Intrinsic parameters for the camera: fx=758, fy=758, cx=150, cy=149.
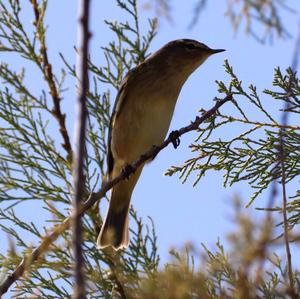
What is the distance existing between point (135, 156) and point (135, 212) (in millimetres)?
1430

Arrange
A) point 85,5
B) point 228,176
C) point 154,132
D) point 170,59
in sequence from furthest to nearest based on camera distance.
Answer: point 170,59 < point 154,132 < point 228,176 < point 85,5

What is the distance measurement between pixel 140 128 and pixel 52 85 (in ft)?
4.49

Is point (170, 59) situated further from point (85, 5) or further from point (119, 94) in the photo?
point (85, 5)

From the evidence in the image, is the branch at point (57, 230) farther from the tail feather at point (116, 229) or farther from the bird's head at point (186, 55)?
the bird's head at point (186, 55)

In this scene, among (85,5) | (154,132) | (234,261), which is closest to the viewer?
(85,5)

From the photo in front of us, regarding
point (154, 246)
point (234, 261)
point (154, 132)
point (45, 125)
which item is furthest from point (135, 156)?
point (234, 261)

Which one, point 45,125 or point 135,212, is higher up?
point 45,125

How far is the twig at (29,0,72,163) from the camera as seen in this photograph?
4.50 metres

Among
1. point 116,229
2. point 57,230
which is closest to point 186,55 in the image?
point 116,229

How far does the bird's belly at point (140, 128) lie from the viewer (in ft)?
19.1

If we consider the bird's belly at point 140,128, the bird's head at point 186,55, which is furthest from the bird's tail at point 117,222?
the bird's head at point 186,55

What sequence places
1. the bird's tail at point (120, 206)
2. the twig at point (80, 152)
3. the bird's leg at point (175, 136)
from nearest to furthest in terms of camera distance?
the twig at point (80, 152) < the bird's leg at point (175, 136) < the bird's tail at point (120, 206)

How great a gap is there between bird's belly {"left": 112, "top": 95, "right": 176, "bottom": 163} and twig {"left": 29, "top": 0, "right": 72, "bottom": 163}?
131cm

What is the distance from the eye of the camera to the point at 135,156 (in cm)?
604
